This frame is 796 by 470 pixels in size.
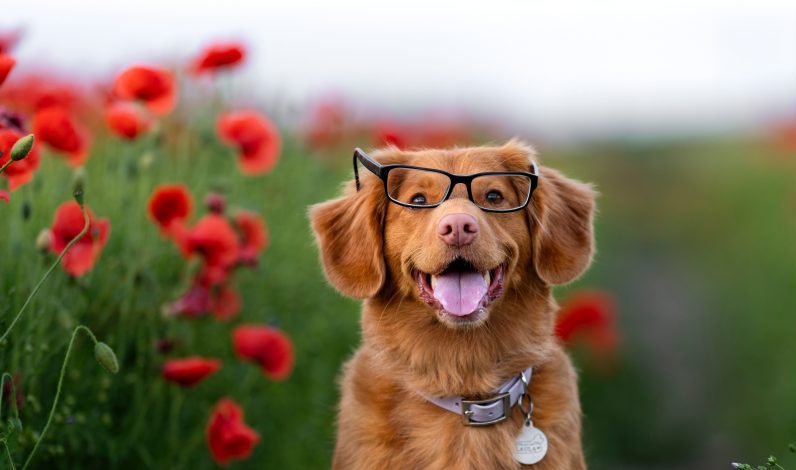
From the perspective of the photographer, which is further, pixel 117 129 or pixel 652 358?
pixel 652 358

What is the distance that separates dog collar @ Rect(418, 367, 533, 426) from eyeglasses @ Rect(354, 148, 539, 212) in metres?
0.61

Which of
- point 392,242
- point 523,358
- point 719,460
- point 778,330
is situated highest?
point 392,242

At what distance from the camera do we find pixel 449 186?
3639 mm

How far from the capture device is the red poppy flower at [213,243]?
14.3ft

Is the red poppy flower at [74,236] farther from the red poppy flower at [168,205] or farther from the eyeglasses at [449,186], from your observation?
the eyeglasses at [449,186]

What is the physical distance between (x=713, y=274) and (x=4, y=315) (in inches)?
346

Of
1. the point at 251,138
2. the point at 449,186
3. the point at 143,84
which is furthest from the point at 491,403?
the point at 143,84

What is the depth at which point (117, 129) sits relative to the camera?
15.2 feet

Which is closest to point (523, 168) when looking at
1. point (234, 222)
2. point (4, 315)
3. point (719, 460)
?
point (234, 222)

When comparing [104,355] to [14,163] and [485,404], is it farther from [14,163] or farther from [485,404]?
[485,404]

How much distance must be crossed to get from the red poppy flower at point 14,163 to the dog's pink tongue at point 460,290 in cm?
141

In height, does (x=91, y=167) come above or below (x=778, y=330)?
above

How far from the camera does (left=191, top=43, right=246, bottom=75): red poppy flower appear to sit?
501 centimetres

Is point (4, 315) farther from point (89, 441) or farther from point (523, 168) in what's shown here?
point (523, 168)
